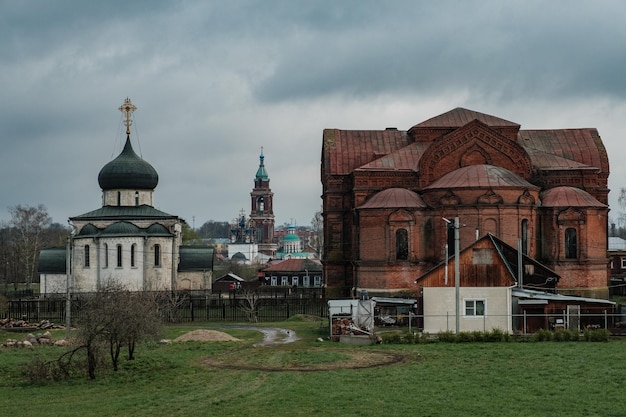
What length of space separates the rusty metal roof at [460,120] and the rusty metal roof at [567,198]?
21.4 ft

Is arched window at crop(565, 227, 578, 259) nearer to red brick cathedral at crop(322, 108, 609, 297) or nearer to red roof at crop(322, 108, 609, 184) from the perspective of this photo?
red brick cathedral at crop(322, 108, 609, 297)

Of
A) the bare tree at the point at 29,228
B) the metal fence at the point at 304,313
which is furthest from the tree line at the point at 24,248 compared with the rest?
the metal fence at the point at 304,313

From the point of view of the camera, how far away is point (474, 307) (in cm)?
3177

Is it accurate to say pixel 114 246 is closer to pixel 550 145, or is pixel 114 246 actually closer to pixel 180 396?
pixel 550 145

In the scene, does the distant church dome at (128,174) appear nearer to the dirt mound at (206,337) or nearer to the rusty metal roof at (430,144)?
the rusty metal roof at (430,144)

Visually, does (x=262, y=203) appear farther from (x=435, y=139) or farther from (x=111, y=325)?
(x=111, y=325)

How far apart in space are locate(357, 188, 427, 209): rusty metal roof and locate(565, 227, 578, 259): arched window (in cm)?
805

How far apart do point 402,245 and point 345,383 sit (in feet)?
87.0

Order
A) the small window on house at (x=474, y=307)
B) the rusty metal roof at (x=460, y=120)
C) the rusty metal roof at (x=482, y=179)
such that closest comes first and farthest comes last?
1. the small window on house at (x=474, y=307)
2. the rusty metal roof at (x=482, y=179)
3. the rusty metal roof at (x=460, y=120)

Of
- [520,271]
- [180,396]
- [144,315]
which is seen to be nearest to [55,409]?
[180,396]

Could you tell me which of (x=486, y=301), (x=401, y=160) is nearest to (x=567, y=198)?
(x=401, y=160)

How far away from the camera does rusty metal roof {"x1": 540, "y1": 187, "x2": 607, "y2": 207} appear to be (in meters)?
A: 46.8

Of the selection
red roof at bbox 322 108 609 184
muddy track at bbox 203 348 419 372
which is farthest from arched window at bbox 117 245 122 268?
muddy track at bbox 203 348 419 372

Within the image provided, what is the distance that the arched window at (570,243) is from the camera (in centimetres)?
4697
